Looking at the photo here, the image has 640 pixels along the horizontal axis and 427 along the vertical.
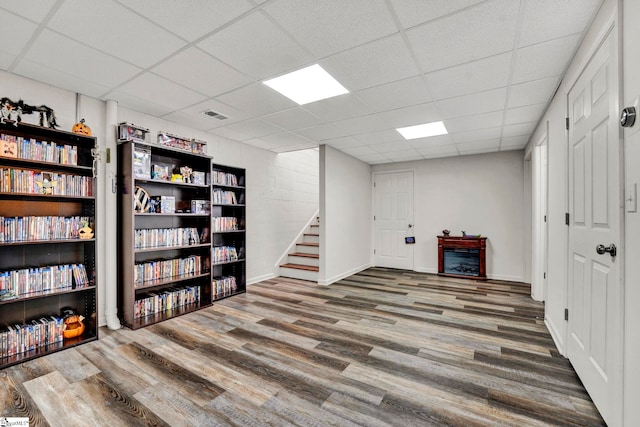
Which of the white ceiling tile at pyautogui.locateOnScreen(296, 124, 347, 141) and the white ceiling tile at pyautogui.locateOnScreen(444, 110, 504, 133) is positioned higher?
the white ceiling tile at pyautogui.locateOnScreen(296, 124, 347, 141)

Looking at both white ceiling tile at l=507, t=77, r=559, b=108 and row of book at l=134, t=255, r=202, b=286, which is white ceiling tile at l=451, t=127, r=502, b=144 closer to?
white ceiling tile at l=507, t=77, r=559, b=108

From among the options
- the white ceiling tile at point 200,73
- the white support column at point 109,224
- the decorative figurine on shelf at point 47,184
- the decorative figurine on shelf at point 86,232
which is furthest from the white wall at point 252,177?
the white ceiling tile at point 200,73

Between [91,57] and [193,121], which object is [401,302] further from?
[91,57]

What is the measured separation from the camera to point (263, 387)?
79.5 inches

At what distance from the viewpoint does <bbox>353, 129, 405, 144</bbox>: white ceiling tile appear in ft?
13.9

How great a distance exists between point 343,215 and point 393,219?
1.55 m

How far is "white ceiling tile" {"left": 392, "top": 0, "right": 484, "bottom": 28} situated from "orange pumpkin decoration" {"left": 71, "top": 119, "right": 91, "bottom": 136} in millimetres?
2983

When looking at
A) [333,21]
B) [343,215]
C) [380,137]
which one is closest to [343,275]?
[343,215]

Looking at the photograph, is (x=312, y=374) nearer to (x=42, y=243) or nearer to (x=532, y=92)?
(x=42, y=243)

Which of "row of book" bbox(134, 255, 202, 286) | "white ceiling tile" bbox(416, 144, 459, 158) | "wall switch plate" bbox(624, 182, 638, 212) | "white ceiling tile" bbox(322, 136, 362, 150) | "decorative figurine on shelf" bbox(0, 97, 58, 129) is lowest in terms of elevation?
"row of book" bbox(134, 255, 202, 286)

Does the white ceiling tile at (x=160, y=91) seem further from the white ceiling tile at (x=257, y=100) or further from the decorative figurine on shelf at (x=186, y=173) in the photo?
the decorative figurine on shelf at (x=186, y=173)

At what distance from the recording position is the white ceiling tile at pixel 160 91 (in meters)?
2.68

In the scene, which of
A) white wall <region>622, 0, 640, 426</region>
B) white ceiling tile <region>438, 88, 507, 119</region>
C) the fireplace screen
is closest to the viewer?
white wall <region>622, 0, 640, 426</region>

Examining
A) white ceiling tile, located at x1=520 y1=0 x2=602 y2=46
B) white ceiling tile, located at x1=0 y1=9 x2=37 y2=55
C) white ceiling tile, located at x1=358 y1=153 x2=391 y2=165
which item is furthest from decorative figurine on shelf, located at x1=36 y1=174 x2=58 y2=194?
white ceiling tile, located at x1=358 y1=153 x2=391 y2=165
